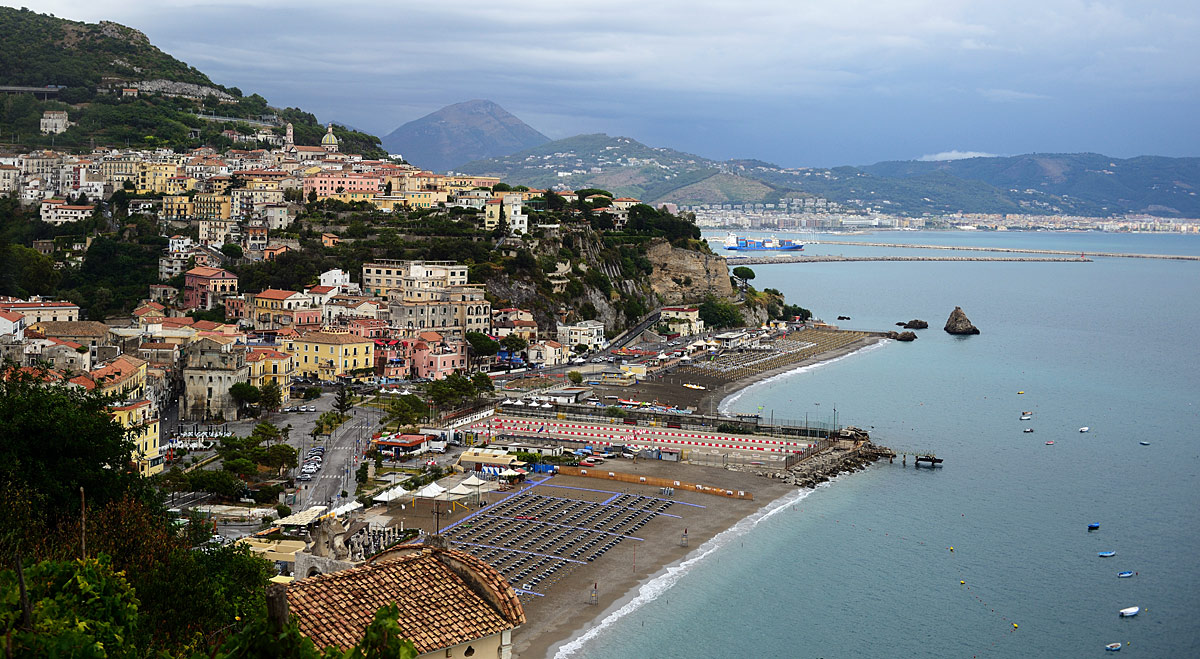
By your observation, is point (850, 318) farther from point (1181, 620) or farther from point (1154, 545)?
point (1181, 620)

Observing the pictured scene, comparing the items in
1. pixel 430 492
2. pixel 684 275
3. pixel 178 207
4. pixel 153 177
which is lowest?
pixel 430 492

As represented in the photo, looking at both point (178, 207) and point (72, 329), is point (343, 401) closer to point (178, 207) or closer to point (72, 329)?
point (72, 329)

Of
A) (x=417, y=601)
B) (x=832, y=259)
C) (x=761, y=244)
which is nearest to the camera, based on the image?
(x=417, y=601)

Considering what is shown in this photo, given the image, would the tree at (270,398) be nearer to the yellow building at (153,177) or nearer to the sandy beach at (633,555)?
the sandy beach at (633,555)

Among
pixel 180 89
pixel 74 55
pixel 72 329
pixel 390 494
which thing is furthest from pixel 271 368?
pixel 74 55

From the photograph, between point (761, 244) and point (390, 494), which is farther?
point (761, 244)

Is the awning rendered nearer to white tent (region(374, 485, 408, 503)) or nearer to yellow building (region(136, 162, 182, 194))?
white tent (region(374, 485, 408, 503))

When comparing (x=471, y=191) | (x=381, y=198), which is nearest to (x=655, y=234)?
(x=471, y=191)
